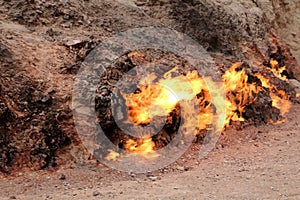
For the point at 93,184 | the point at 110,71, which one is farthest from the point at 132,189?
the point at 110,71

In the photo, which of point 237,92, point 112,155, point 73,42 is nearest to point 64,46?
point 73,42

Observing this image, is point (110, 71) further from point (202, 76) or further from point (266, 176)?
point (266, 176)

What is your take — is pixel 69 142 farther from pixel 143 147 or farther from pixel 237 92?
pixel 237 92

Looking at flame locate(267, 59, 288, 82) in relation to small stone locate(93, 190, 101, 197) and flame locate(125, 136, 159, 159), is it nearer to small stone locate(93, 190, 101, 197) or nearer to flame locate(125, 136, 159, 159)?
flame locate(125, 136, 159, 159)

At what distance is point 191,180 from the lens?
13.8 feet

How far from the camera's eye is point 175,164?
4789 mm

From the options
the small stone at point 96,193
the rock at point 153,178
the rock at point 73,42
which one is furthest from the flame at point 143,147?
the rock at point 73,42

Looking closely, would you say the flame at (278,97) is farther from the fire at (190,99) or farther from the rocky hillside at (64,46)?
the fire at (190,99)

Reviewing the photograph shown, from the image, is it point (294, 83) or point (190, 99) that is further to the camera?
point (294, 83)

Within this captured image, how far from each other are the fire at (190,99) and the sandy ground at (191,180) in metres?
0.47

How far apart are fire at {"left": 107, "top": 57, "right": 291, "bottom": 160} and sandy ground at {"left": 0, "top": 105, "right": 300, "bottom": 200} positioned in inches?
18.7

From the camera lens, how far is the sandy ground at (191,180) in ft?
12.4

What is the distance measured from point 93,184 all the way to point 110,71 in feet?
Result: 5.53

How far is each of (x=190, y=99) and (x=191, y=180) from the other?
1.62m
